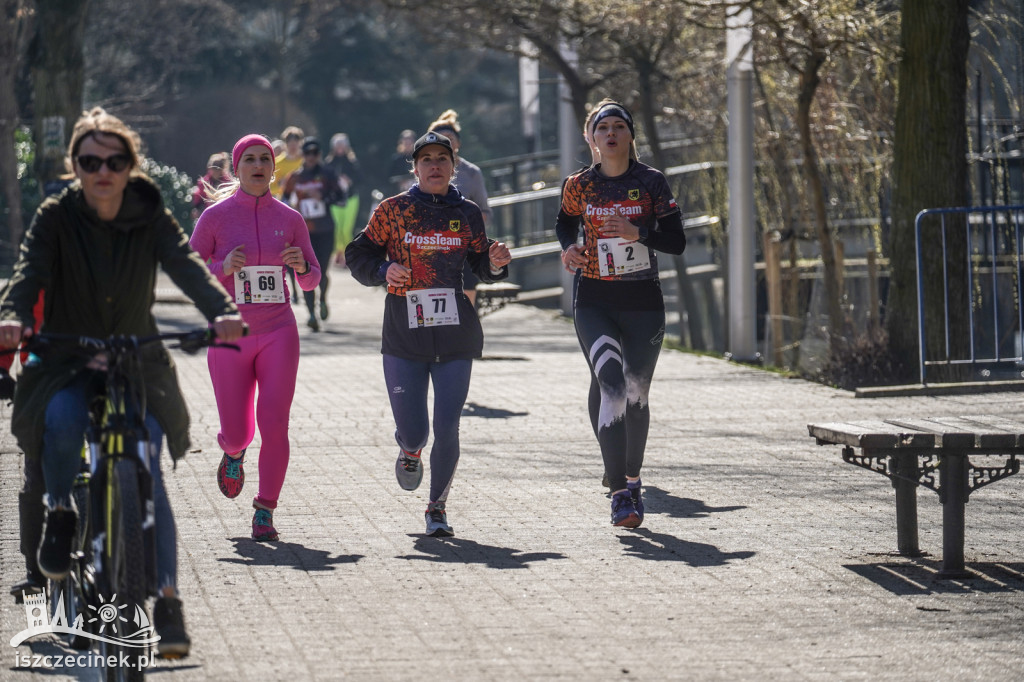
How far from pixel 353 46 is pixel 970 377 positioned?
1687 inches

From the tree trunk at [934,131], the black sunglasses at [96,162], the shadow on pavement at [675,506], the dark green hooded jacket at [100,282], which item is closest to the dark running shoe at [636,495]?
the shadow on pavement at [675,506]

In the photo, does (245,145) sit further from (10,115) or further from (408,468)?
(10,115)

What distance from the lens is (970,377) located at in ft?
43.0

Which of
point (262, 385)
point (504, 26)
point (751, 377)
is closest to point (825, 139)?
point (751, 377)

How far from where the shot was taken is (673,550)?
7.16 meters

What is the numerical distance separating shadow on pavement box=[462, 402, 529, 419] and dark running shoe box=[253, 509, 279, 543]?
4.47 meters

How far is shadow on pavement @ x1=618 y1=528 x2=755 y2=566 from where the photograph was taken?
6.96 meters

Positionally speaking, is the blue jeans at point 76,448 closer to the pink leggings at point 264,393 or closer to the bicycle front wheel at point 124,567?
the bicycle front wheel at point 124,567

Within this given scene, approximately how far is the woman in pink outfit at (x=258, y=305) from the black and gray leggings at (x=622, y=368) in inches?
52.1

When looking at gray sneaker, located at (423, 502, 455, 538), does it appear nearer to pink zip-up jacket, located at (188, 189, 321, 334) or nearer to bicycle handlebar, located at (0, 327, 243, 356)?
pink zip-up jacket, located at (188, 189, 321, 334)

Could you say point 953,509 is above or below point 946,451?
below

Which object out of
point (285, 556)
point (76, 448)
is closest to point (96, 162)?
point (76, 448)

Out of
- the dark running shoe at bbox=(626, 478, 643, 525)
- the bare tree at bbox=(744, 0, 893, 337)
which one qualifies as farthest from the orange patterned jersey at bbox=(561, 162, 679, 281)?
the bare tree at bbox=(744, 0, 893, 337)

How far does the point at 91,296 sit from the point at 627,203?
3.45m
